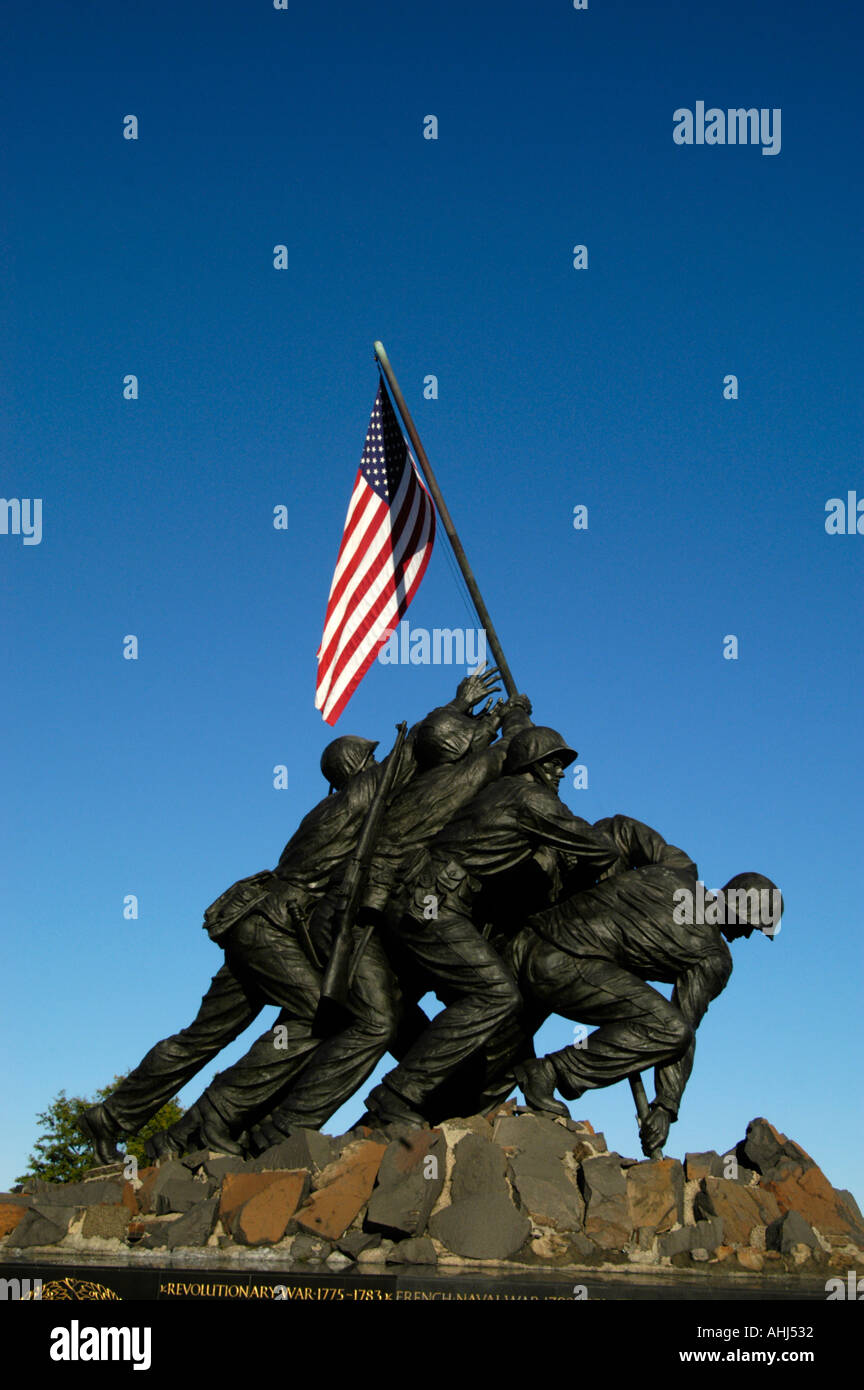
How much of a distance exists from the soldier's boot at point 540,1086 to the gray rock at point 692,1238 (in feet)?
4.43


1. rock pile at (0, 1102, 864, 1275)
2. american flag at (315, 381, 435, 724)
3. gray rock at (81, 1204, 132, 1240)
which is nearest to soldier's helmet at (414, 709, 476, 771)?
american flag at (315, 381, 435, 724)

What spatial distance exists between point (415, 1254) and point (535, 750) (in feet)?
13.1

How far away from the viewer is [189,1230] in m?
8.55

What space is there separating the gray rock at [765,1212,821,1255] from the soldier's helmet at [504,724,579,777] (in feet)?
12.1

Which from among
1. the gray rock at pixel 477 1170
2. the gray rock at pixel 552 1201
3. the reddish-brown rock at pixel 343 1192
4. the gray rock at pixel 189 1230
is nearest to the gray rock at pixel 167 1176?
the gray rock at pixel 189 1230

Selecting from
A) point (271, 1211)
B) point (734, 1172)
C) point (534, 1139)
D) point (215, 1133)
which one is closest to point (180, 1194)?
point (271, 1211)

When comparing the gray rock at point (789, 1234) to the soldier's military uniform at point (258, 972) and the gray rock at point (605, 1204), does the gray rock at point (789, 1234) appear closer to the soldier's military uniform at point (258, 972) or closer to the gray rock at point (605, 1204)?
the gray rock at point (605, 1204)

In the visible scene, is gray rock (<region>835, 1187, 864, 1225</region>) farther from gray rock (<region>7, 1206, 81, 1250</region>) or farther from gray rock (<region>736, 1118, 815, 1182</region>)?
gray rock (<region>7, 1206, 81, 1250</region>)

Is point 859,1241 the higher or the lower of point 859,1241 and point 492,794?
the lower

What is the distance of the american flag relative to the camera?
507 inches
